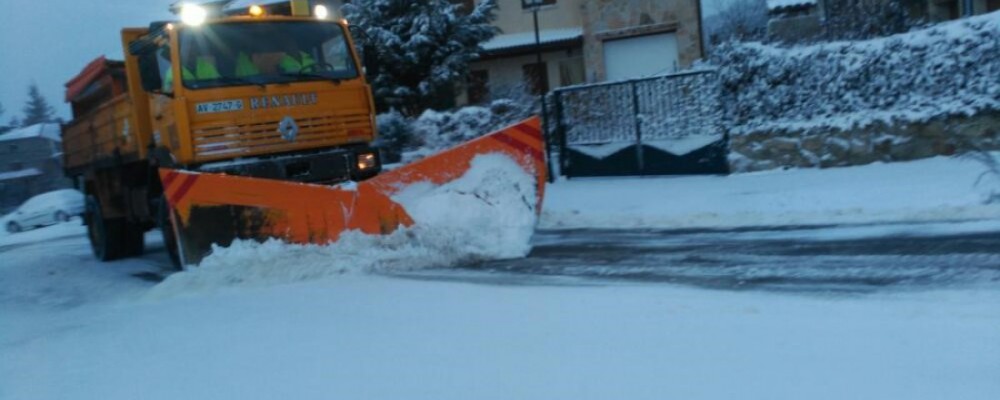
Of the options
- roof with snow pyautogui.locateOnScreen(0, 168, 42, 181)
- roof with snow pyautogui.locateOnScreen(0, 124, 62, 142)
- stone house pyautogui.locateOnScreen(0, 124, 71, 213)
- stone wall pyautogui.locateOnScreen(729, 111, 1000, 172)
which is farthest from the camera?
roof with snow pyautogui.locateOnScreen(0, 124, 62, 142)

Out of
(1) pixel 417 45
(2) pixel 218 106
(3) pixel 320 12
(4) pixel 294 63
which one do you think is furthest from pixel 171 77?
(1) pixel 417 45

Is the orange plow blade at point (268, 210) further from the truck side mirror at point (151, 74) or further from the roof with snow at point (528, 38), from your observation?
the roof with snow at point (528, 38)

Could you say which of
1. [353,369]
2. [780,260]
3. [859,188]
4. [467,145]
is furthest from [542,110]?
[353,369]

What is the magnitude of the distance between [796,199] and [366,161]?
16.6 feet

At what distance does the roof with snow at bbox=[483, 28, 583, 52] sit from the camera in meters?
25.4

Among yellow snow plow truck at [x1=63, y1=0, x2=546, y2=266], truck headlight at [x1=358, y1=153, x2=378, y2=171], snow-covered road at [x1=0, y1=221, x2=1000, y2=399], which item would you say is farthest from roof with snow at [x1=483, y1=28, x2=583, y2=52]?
snow-covered road at [x1=0, y1=221, x2=1000, y2=399]

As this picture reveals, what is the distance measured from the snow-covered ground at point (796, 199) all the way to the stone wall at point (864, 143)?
208mm

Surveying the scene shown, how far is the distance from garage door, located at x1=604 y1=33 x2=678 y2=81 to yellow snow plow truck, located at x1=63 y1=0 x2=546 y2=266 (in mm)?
16202

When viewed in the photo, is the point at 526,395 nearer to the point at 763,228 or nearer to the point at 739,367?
the point at 739,367

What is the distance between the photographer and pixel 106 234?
39.2ft

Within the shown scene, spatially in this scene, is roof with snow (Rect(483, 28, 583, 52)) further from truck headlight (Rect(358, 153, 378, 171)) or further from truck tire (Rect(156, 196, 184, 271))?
truck tire (Rect(156, 196, 184, 271))

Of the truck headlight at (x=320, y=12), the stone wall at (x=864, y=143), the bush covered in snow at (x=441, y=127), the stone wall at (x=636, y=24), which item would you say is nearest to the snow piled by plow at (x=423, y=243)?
the truck headlight at (x=320, y=12)

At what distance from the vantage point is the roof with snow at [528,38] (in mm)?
25359

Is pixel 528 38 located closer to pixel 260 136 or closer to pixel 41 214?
pixel 41 214
